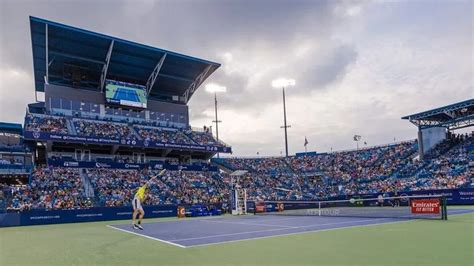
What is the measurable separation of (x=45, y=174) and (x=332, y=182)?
39430 millimetres

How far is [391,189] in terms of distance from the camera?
48.9 meters

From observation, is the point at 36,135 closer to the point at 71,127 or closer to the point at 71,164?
the point at 71,164

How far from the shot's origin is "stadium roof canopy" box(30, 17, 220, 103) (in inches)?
1839

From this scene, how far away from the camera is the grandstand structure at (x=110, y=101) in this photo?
46.2 meters

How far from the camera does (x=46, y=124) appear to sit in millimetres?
45469

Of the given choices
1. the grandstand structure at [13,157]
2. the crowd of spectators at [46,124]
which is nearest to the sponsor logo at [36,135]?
the crowd of spectators at [46,124]

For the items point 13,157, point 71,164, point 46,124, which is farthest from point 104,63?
point 13,157

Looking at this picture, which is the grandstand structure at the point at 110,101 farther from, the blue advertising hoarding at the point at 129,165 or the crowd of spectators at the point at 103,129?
the blue advertising hoarding at the point at 129,165

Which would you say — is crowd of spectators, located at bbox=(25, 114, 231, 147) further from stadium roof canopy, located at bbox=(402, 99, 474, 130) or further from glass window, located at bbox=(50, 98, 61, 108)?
stadium roof canopy, located at bbox=(402, 99, 474, 130)

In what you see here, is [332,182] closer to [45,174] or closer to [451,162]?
[451,162]

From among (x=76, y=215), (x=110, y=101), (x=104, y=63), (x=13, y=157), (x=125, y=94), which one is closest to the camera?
(x=76, y=215)

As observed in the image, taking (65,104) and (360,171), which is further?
(360,171)

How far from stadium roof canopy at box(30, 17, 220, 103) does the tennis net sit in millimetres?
25309

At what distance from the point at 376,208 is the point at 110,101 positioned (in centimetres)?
3647
